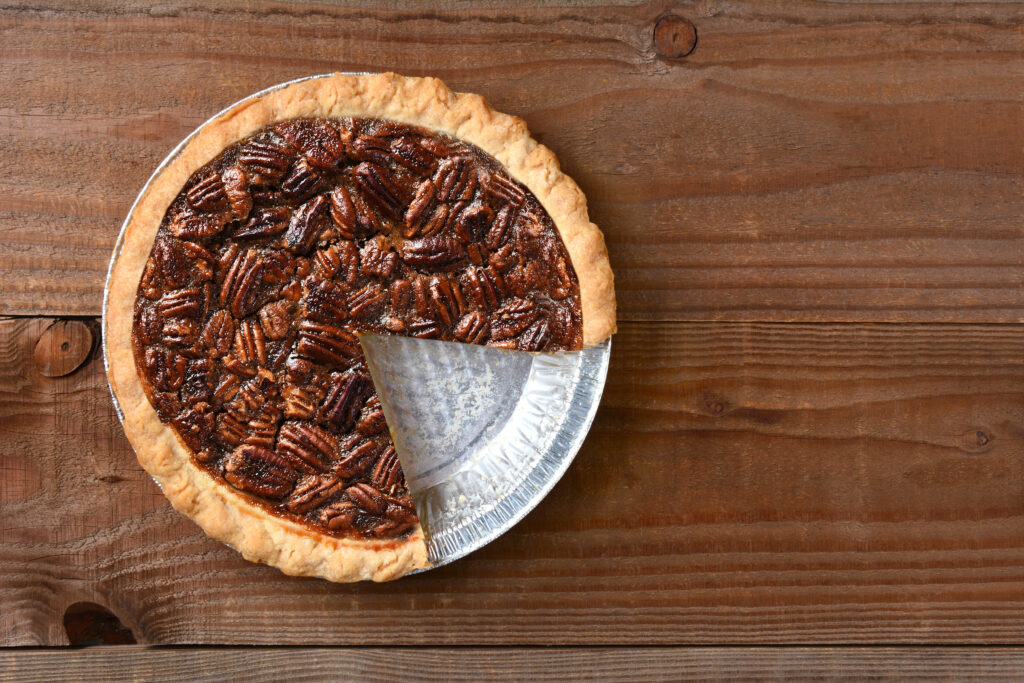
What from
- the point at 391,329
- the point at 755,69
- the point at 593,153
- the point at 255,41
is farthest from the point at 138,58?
the point at 755,69

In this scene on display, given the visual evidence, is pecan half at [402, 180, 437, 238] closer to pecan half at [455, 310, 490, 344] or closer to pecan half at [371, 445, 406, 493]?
pecan half at [455, 310, 490, 344]

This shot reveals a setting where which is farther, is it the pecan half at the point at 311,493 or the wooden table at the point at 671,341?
the wooden table at the point at 671,341

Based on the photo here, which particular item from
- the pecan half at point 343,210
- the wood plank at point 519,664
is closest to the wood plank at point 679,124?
the pecan half at point 343,210

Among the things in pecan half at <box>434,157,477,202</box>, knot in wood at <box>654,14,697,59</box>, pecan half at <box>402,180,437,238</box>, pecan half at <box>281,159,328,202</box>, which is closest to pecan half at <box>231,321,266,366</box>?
pecan half at <box>281,159,328,202</box>

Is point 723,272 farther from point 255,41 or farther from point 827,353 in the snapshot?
point 255,41

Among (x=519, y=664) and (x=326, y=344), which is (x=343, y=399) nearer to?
(x=326, y=344)

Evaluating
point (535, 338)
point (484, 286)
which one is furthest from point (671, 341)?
point (484, 286)

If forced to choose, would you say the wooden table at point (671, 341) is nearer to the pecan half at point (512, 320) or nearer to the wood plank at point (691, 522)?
the wood plank at point (691, 522)
